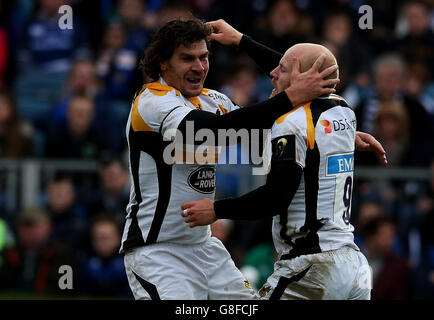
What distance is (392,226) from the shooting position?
35.2 ft

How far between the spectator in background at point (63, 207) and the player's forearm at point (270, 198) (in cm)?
601

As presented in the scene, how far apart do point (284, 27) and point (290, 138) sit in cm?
746

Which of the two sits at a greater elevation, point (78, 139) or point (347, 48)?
point (347, 48)

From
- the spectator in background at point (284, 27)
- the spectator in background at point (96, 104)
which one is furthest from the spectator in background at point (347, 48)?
the spectator in background at point (96, 104)

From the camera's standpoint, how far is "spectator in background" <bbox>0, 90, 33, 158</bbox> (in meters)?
13.2

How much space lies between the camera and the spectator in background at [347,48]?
42.0 feet

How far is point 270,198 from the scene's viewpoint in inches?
244

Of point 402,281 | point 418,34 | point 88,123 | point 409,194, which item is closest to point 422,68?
point 418,34

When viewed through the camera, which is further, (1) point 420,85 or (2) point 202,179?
(1) point 420,85

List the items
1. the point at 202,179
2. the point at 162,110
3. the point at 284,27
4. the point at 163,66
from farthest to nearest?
the point at 284,27 < the point at 163,66 < the point at 202,179 < the point at 162,110

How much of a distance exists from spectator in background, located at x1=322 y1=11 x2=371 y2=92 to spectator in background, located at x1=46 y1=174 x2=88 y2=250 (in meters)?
3.69

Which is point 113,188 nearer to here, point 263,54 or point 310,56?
point 263,54

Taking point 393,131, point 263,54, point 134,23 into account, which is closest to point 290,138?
point 263,54

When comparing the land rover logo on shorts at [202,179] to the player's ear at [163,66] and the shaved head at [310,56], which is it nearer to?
the player's ear at [163,66]
